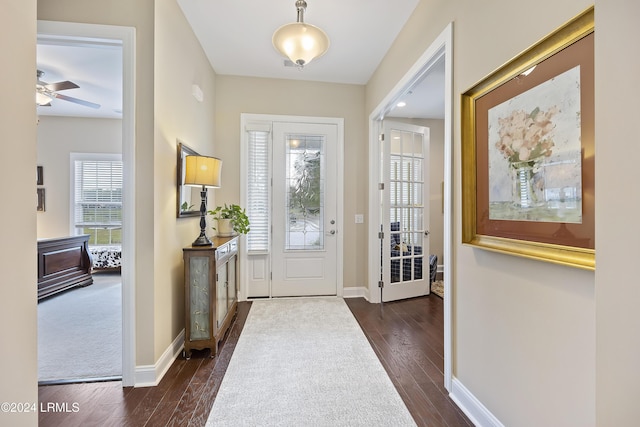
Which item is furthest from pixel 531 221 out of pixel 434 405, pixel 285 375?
pixel 285 375

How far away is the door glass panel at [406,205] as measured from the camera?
3674 mm

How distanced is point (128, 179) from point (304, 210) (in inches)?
87.9

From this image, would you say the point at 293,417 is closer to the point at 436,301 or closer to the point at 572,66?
the point at 572,66

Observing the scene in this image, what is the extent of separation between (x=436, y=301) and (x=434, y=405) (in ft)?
6.97

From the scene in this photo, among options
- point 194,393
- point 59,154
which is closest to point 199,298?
point 194,393

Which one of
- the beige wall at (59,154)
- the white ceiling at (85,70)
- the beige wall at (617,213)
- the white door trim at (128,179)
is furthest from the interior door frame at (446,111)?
the beige wall at (59,154)

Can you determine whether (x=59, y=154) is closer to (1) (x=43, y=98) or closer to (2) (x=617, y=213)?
(1) (x=43, y=98)

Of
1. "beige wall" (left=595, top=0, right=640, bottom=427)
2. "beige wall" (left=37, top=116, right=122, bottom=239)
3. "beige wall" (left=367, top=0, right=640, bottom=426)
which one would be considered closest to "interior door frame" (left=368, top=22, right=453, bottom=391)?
"beige wall" (left=367, top=0, right=640, bottom=426)

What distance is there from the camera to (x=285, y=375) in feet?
6.73

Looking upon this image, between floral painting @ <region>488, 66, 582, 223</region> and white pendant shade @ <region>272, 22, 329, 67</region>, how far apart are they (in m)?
1.29

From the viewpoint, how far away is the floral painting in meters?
1.05

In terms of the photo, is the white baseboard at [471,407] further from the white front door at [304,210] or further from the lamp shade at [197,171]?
the lamp shade at [197,171]

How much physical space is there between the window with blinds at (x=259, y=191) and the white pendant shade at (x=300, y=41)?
1.77 meters

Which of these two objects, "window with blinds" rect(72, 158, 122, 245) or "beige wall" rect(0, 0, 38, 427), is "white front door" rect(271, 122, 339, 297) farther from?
"window with blinds" rect(72, 158, 122, 245)
